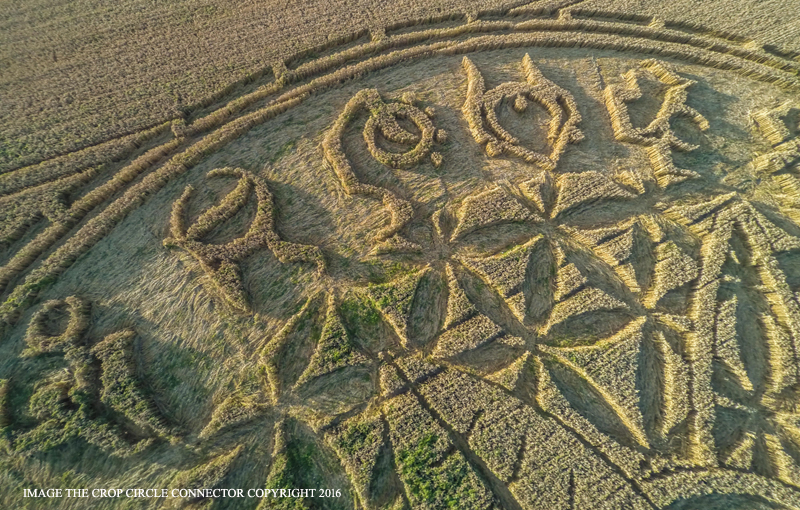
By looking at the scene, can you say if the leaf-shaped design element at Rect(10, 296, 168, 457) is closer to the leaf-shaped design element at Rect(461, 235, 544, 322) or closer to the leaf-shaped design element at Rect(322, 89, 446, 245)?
the leaf-shaped design element at Rect(322, 89, 446, 245)

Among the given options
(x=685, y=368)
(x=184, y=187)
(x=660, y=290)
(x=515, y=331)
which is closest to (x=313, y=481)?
(x=515, y=331)

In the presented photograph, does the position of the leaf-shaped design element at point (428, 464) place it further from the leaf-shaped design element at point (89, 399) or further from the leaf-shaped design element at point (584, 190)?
the leaf-shaped design element at point (584, 190)

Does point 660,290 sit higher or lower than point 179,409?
lower

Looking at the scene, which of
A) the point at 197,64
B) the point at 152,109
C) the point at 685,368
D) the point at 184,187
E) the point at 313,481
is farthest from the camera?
the point at 197,64

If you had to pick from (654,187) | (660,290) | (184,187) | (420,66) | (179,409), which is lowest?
(660,290)

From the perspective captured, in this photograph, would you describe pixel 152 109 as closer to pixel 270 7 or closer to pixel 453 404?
pixel 270 7

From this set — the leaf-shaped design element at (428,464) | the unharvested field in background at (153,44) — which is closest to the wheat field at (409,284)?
the leaf-shaped design element at (428,464)

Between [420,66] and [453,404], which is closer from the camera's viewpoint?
[453,404]
